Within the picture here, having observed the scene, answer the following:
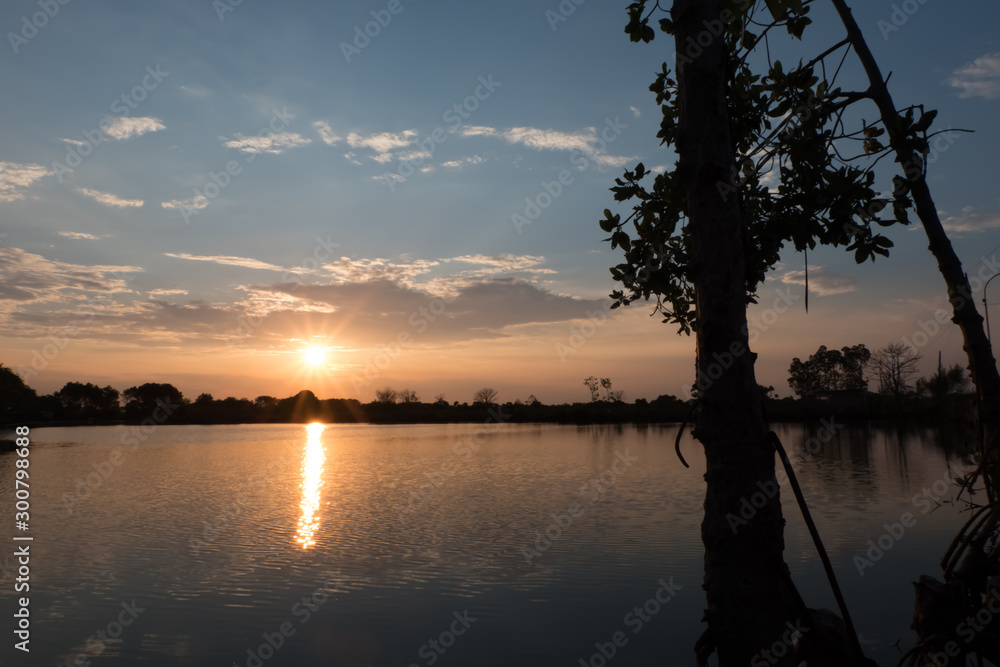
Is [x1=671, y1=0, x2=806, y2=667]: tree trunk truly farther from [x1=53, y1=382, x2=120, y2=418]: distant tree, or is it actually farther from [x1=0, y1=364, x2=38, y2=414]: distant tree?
[x1=53, y1=382, x2=120, y2=418]: distant tree

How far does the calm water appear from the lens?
357 inches

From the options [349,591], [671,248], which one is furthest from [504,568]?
[671,248]

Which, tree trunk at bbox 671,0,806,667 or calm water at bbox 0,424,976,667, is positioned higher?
tree trunk at bbox 671,0,806,667

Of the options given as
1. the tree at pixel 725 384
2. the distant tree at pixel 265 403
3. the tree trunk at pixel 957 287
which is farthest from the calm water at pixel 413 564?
the distant tree at pixel 265 403

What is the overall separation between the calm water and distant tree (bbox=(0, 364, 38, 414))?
208 ft

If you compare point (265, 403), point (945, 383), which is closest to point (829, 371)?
point (945, 383)

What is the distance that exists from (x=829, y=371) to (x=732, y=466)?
377ft

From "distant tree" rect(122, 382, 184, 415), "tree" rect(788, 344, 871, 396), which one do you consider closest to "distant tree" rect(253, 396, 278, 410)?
"distant tree" rect(122, 382, 184, 415)

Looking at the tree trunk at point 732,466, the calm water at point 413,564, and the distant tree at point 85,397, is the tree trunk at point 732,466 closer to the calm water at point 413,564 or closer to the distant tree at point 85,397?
the calm water at point 413,564

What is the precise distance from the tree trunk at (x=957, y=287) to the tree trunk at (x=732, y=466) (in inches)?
77.4

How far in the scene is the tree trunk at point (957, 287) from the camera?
3980 mm

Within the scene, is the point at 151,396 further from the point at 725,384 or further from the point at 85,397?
the point at 725,384

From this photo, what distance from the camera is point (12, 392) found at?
263 feet

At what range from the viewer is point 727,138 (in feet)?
9.69
